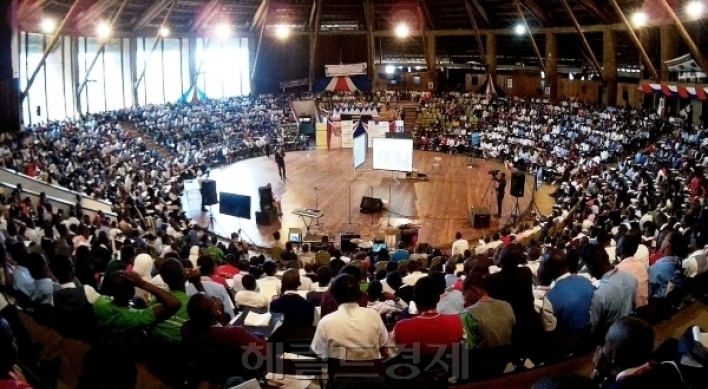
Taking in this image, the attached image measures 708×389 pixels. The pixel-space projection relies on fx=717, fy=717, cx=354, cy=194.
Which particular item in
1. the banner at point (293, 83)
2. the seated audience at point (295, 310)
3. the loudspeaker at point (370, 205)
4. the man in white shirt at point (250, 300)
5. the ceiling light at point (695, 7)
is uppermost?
the ceiling light at point (695, 7)

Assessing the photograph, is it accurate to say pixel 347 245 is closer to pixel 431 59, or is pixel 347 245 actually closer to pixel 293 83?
pixel 431 59

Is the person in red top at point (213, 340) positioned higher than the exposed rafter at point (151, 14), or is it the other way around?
A: the exposed rafter at point (151, 14)

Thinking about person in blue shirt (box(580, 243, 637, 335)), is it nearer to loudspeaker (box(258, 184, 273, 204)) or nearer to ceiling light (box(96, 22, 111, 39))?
loudspeaker (box(258, 184, 273, 204))

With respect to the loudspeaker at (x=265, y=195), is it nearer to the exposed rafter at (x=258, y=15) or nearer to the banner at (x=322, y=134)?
the banner at (x=322, y=134)

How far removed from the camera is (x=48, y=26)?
2125cm

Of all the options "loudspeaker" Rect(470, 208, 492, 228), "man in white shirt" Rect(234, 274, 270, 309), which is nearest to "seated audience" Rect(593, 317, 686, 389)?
"man in white shirt" Rect(234, 274, 270, 309)

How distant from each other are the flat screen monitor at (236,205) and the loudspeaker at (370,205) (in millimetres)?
3307

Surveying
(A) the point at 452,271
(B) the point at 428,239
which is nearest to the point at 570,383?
(A) the point at 452,271

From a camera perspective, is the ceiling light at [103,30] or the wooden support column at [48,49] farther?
the ceiling light at [103,30]

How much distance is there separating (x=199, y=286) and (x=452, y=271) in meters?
3.29

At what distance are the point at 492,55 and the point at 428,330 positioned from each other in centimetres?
3097

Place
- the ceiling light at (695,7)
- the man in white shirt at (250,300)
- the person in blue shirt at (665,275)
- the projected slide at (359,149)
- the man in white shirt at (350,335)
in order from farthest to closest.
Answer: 1. the projected slide at (359,149)
2. the ceiling light at (695,7)
3. the man in white shirt at (250,300)
4. the person in blue shirt at (665,275)
5. the man in white shirt at (350,335)

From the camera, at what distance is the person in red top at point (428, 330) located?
428 cm

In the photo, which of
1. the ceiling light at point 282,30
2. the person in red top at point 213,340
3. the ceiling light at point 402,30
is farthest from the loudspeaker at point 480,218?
the ceiling light at point 282,30
